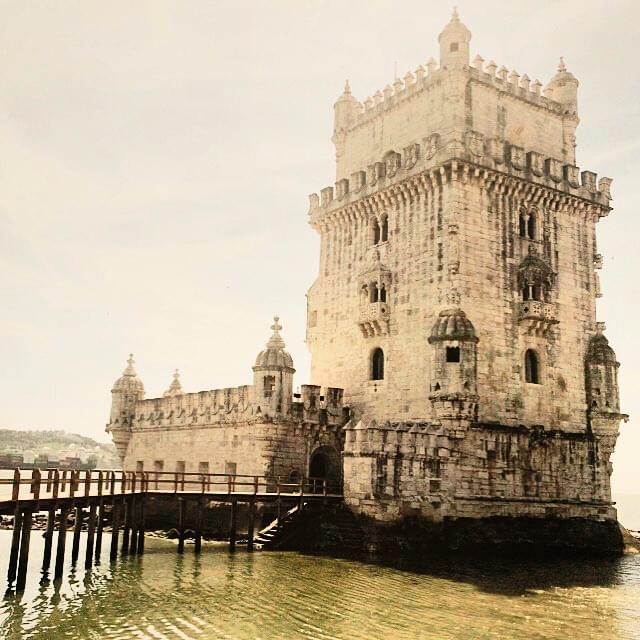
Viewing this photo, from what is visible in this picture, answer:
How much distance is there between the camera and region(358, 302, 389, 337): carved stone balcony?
111 ft

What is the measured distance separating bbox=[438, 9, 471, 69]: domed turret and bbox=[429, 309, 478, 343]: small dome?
442 inches

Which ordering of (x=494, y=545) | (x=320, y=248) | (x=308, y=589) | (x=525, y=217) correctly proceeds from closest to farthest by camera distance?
(x=308, y=589) → (x=494, y=545) → (x=525, y=217) → (x=320, y=248)

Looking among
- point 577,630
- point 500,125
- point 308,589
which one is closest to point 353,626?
point 308,589

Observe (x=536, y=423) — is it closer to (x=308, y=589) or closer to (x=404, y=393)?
(x=404, y=393)

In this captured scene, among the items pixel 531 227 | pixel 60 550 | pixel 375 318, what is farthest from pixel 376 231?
pixel 60 550

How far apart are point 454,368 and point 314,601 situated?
12038 millimetres

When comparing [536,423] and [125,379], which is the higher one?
[125,379]

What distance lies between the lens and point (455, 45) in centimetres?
3403

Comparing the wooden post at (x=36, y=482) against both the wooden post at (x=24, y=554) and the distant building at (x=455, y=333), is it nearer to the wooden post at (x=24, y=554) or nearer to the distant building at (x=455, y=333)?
the wooden post at (x=24, y=554)

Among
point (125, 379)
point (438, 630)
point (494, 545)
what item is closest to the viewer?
point (438, 630)

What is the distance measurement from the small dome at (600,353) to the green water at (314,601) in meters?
9.67

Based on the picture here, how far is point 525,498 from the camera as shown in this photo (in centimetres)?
3122

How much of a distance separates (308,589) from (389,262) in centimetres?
1640

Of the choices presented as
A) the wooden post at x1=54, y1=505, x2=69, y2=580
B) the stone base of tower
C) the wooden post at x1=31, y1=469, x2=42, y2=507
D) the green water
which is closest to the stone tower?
the stone base of tower
